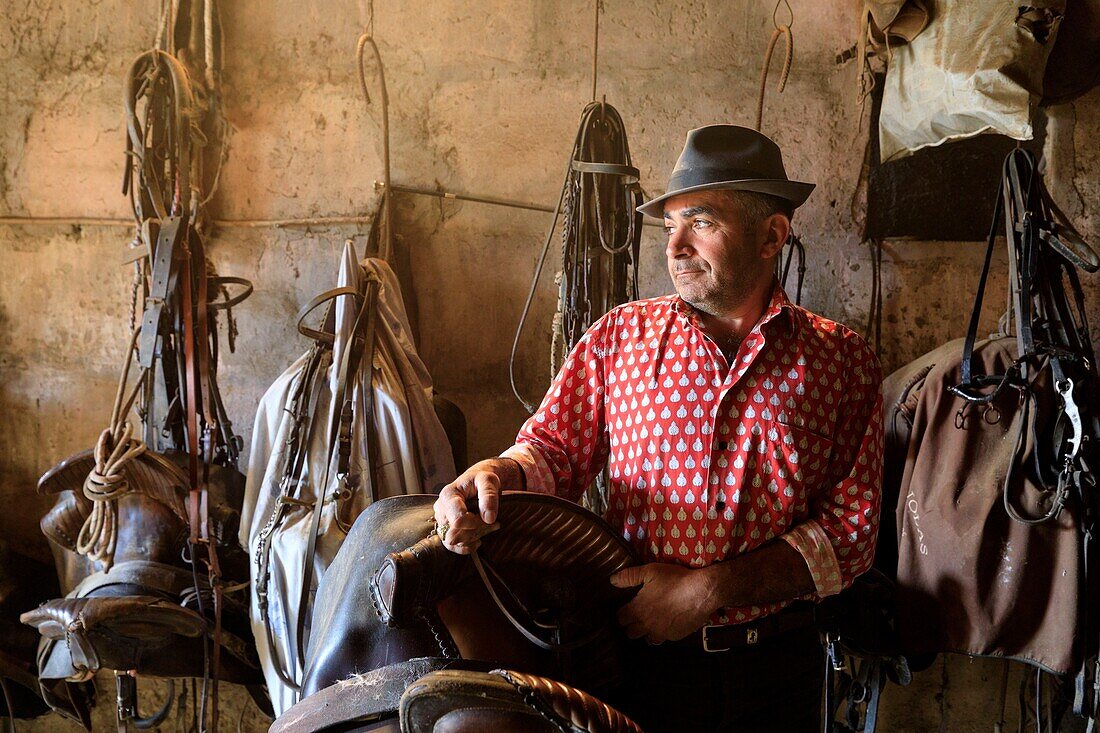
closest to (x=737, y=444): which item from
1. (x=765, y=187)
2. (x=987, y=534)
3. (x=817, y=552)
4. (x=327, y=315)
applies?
(x=817, y=552)

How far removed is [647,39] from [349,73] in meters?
1.08

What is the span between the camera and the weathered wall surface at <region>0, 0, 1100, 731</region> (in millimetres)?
2859

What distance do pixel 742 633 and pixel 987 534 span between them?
77 centimetres

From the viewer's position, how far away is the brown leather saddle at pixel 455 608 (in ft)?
3.76

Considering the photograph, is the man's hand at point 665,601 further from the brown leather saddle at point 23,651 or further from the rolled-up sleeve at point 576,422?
the brown leather saddle at point 23,651

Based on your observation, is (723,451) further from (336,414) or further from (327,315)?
(327,315)

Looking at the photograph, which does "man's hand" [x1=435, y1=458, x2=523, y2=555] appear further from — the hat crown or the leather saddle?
the leather saddle

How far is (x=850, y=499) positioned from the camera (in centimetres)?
176

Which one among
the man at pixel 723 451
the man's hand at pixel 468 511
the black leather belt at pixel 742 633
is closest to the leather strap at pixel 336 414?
A: the man at pixel 723 451

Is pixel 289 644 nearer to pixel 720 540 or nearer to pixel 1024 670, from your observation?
pixel 720 540

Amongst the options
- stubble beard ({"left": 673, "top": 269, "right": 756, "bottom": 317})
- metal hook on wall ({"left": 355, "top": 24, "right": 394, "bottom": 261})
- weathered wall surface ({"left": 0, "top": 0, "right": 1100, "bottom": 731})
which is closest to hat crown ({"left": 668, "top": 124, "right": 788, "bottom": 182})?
stubble beard ({"left": 673, "top": 269, "right": 756, "bottom": 317})

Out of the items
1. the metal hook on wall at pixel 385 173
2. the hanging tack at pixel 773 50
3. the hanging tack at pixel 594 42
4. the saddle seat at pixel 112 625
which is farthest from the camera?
the metal hook on wall at pixel 385 173

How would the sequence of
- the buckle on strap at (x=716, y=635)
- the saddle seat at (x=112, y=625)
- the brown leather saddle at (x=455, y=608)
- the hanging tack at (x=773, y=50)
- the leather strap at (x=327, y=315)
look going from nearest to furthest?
the brown leather saddle at (x=455, y=608) → the buckle on strap at (x=716, y=635) → the saddle seat at (x=112, y=625) → the leather strap at (x=327, y=315) → the hanging tack at (x=773, y=50)

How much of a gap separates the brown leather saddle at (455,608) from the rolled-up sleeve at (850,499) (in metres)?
0.40
